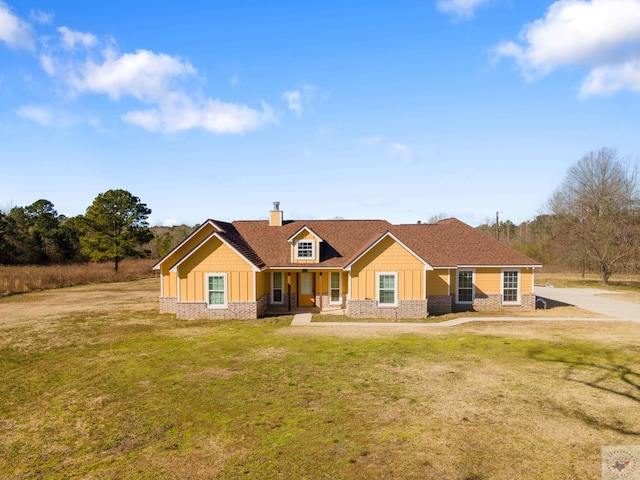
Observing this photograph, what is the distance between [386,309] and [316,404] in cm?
1317

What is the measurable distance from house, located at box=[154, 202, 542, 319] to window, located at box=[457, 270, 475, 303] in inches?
2.5

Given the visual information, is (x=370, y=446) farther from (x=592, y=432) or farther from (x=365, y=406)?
(x=592, y=432)

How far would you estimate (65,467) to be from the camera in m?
7.16

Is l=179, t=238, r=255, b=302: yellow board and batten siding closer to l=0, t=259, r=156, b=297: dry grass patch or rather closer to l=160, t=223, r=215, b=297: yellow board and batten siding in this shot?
l=160, t=223, r=215, b=297: yellow board and batten siding

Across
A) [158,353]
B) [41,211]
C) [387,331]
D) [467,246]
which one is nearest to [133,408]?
[158,353]

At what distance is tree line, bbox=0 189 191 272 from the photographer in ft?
167

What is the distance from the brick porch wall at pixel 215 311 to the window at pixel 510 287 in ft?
52.0

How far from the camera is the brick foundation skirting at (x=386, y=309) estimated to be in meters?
22.4

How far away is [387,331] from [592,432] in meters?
10.8

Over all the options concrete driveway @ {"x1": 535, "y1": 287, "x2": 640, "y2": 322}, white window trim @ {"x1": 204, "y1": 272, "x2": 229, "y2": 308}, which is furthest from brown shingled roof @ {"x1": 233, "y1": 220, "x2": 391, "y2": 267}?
concrete driveway @ {"x1": 535, "y1": 287, "x2": 640, "y2": 322}

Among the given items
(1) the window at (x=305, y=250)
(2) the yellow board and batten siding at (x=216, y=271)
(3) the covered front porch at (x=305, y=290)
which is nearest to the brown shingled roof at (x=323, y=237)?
(1) the window at (x=305, y=250)

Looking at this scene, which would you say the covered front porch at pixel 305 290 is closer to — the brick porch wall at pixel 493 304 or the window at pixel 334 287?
the window at pixel 334 287

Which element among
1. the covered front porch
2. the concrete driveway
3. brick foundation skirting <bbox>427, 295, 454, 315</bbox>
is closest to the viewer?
the concrete driveway

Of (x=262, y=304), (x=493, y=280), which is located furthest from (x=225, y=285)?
(x=493, y=280)
